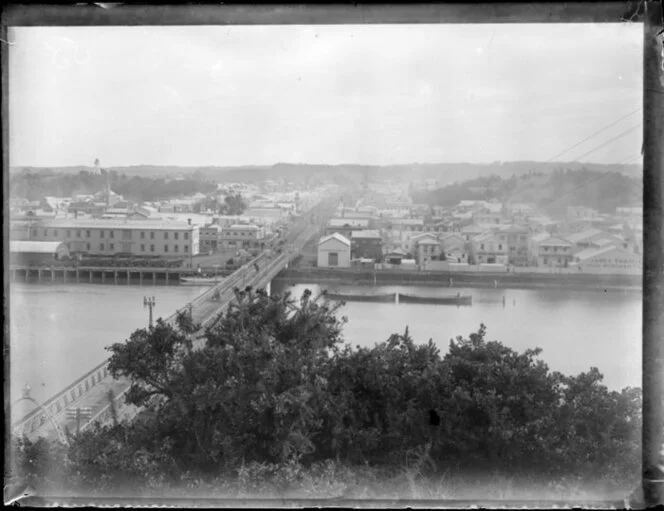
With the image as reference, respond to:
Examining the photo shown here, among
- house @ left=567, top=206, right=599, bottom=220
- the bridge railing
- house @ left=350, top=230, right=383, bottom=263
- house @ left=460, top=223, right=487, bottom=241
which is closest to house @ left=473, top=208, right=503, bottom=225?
house @ left=460, top=223, right=487, bottom=241

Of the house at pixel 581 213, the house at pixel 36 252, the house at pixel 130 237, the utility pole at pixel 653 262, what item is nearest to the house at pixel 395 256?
the house at pixel 581 213

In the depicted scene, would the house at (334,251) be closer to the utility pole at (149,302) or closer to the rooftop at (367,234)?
the rooftop at (367,234)

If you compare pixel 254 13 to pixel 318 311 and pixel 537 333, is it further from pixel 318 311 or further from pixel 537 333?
pixel 537 333

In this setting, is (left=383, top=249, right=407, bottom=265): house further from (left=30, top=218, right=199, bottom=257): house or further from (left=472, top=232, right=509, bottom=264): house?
(left=30, top=218, right=199, bottom=257): house

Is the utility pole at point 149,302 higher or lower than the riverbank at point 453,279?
lower

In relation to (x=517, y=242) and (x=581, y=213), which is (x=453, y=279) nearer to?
(x=517, y=242)

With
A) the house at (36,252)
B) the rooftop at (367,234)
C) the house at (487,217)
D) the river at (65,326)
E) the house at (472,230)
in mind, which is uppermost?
the house at (487,217)

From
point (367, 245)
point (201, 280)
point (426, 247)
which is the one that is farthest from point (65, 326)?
point (426, 247)
